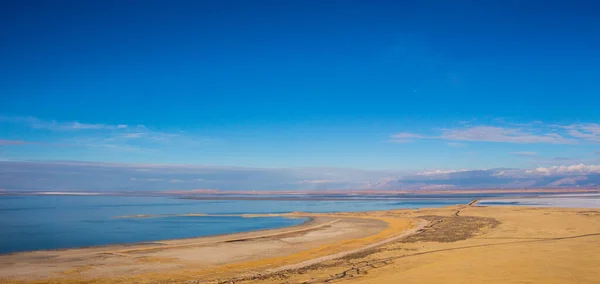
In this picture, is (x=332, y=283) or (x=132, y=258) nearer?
(x=332, y=283)

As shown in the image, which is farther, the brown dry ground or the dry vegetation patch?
the dry vegetation patch

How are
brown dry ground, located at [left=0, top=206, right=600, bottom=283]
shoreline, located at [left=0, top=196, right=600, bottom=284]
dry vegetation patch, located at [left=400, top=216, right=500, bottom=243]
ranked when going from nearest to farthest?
brown dry ground, located at [left=0, top=206, right=600, bottom=283]
shoreline, located at [left=0, top=196, right=600, bottom=284]
dry vegetation patch, located at [left=400, top=216, right=500, bottom=243]

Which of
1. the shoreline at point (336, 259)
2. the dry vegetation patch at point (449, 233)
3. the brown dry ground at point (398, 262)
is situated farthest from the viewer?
the dry vegetation patch at point (449, 233)

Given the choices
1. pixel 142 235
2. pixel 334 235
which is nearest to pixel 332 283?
pixel 334 235

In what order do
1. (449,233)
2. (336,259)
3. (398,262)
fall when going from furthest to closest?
(449,233) < (336,259) < (398,262)

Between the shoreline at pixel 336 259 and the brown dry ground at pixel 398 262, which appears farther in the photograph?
the shoreline at pixel 336 259

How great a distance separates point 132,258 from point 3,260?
6429 millimetres

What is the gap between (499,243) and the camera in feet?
69.5

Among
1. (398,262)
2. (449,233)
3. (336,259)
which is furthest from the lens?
(449,233)

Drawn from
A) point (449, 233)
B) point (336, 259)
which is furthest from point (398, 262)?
point (449, 233)

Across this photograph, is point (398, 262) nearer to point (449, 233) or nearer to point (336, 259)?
point (336, 259)

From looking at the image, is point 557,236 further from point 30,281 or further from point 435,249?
point 30,281

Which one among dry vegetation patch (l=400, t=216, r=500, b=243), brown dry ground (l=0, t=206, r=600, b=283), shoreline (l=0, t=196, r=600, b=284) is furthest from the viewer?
dry vegetation patch (l=400, t=216, r=500, b=243)

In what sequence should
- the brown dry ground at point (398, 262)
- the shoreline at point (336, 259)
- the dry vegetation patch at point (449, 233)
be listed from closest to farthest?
the brown dry ground at point (398, 262)
the shoreline at point (336, 259)
the dry vegetation patch at point (449, 233)
